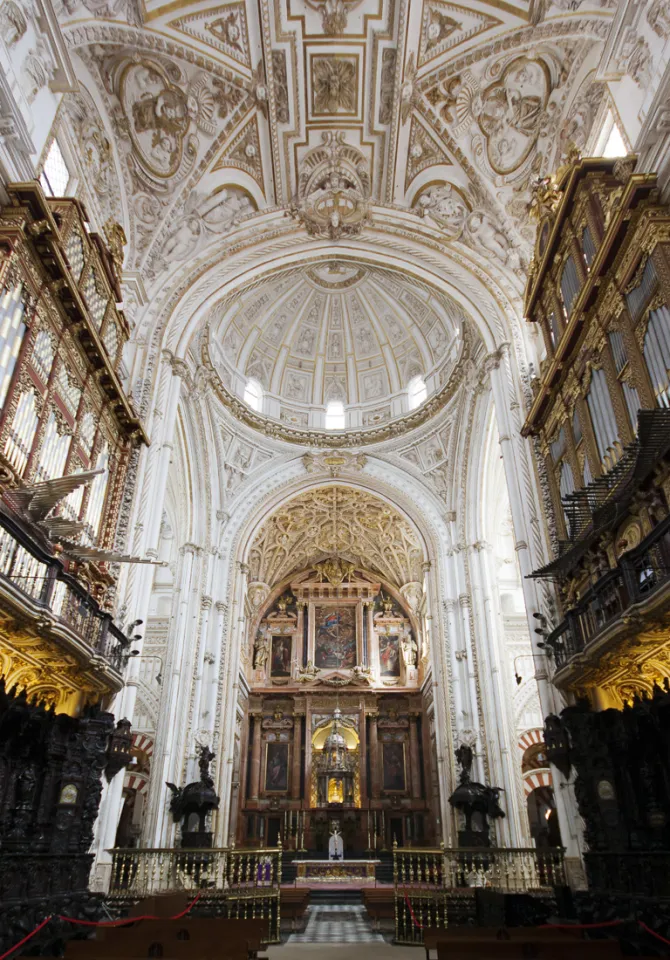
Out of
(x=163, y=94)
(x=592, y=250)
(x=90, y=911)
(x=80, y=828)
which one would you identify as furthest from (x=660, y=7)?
(x=90, y=911)

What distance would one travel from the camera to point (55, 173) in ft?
50.6

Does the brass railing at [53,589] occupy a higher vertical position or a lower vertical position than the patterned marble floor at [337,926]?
higher

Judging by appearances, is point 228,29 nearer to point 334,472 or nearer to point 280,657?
point 334,472

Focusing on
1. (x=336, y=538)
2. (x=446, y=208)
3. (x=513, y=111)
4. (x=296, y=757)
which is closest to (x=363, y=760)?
(x=296, y=757)

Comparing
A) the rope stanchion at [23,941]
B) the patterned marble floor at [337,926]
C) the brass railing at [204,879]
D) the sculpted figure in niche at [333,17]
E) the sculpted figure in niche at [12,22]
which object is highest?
the sculpted figure in niche at [333,17]

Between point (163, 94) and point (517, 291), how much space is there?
1181cm

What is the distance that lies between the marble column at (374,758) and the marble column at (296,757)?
3519 mm

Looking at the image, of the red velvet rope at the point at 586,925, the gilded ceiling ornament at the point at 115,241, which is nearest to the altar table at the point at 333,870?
the red velvet rope at the point at 586,925

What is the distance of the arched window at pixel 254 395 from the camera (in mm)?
28828

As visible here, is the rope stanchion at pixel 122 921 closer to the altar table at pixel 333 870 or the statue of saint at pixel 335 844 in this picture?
the altar table at pixel 333 870

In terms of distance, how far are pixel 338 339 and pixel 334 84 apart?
11.8m

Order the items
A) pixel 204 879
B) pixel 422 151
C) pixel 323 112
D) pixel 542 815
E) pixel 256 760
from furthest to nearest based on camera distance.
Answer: pixel 256 760
pixel 542 815
pixel 422 151
pixel 323 112
pixel 204 879

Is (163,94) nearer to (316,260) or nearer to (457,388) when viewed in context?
(316,260)

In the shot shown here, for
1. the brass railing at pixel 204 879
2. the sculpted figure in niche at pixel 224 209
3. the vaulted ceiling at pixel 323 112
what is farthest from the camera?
the sculpted figure in niche at pixel 224 209
